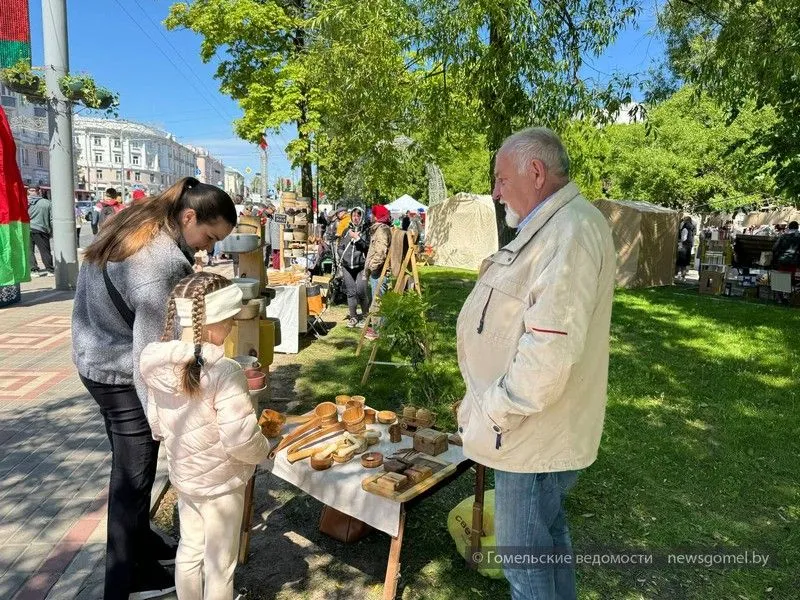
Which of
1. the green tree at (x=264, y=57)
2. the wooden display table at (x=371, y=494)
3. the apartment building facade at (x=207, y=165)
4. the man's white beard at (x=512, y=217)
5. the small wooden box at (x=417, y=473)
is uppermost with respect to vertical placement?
the apartment building facade at (x=207, y=165)

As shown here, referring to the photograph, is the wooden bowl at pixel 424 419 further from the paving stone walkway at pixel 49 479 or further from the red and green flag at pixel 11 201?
the red and green flag at pixel 11 201

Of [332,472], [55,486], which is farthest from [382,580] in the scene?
[55,486]

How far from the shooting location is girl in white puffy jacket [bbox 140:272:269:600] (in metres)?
1.97

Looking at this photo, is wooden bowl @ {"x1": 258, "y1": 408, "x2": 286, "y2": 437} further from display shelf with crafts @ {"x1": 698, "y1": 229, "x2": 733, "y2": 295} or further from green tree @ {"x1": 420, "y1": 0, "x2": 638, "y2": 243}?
display shelf with crafts @ {"x1": 698, "y1": 229, "x2": 733, "y2": 295}

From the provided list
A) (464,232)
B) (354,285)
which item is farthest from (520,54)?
(464,232)

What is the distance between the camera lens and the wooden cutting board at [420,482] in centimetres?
243

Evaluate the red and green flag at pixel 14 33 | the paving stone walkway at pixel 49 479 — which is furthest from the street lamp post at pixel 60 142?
the paving stone walkway at pixel 49 479

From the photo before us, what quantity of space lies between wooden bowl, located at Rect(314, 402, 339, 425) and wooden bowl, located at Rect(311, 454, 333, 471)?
1.32ft

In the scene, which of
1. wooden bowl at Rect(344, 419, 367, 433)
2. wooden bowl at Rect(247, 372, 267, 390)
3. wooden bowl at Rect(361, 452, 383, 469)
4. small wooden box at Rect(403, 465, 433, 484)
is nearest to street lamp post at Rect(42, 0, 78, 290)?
wooden bowl at Rect(247, 372, 267, 390)

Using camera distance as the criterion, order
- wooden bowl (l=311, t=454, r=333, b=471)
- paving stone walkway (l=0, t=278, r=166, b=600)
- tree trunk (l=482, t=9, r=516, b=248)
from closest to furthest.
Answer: wooden bowl (l=311, t=454, r=333, b=471)
paving stone walkway (l=0, t=278, r=166, b=600)
tree trunk (l=482, t=9, r=516, b=248)

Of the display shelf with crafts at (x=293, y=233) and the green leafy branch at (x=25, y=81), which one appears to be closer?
the green leafy branch at (x=25, y=81)

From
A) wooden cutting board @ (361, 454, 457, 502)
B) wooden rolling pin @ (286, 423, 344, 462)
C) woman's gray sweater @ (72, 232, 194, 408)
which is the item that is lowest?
wooden cutting board @ (361, 454, 457, 502)

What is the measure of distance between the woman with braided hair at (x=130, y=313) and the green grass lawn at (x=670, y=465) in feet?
4.32

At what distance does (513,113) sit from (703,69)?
7.09 ft
